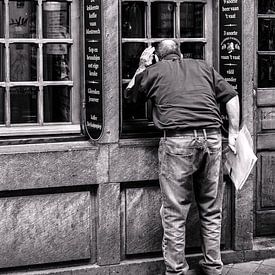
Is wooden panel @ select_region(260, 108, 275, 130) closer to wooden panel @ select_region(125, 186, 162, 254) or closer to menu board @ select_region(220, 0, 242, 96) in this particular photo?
menu board @ select_region(220, 0, 242, 96)

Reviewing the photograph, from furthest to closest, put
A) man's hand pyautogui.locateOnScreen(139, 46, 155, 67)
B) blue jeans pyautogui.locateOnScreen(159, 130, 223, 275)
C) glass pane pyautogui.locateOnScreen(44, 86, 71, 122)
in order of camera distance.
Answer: glass pane pyautogui.locateOnScreen(44, 86, 71, 122), man's hand pyautogui.locateOnScreen(139, 46, 155, 67), blue jeans pyautogui.locateOnScreen(159, 130, 223, 275)

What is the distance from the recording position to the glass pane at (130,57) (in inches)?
259

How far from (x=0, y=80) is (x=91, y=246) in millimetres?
1632

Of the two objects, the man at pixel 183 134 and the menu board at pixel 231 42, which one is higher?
the menu board at pixel 231 42

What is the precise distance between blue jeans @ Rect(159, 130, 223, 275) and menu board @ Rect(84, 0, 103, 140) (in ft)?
1.99

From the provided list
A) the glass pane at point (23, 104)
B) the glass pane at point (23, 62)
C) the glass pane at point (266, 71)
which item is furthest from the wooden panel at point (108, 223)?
the glass pane at point (266, 71)

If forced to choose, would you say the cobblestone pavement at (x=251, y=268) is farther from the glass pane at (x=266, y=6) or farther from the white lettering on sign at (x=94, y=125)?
the glass pane at (x=266, y=6)

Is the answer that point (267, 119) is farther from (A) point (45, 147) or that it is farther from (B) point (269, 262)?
(A) point (45, 147)

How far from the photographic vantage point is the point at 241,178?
6.46 metres

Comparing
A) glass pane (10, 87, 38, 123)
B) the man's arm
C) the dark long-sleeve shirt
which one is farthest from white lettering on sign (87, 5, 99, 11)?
the man's arm

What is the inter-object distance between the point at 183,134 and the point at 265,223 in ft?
6.40

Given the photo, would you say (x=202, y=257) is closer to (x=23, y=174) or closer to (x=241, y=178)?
(x=241, y=178)

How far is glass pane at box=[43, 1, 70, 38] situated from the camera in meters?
6.35

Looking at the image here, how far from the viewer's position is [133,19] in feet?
21.8
